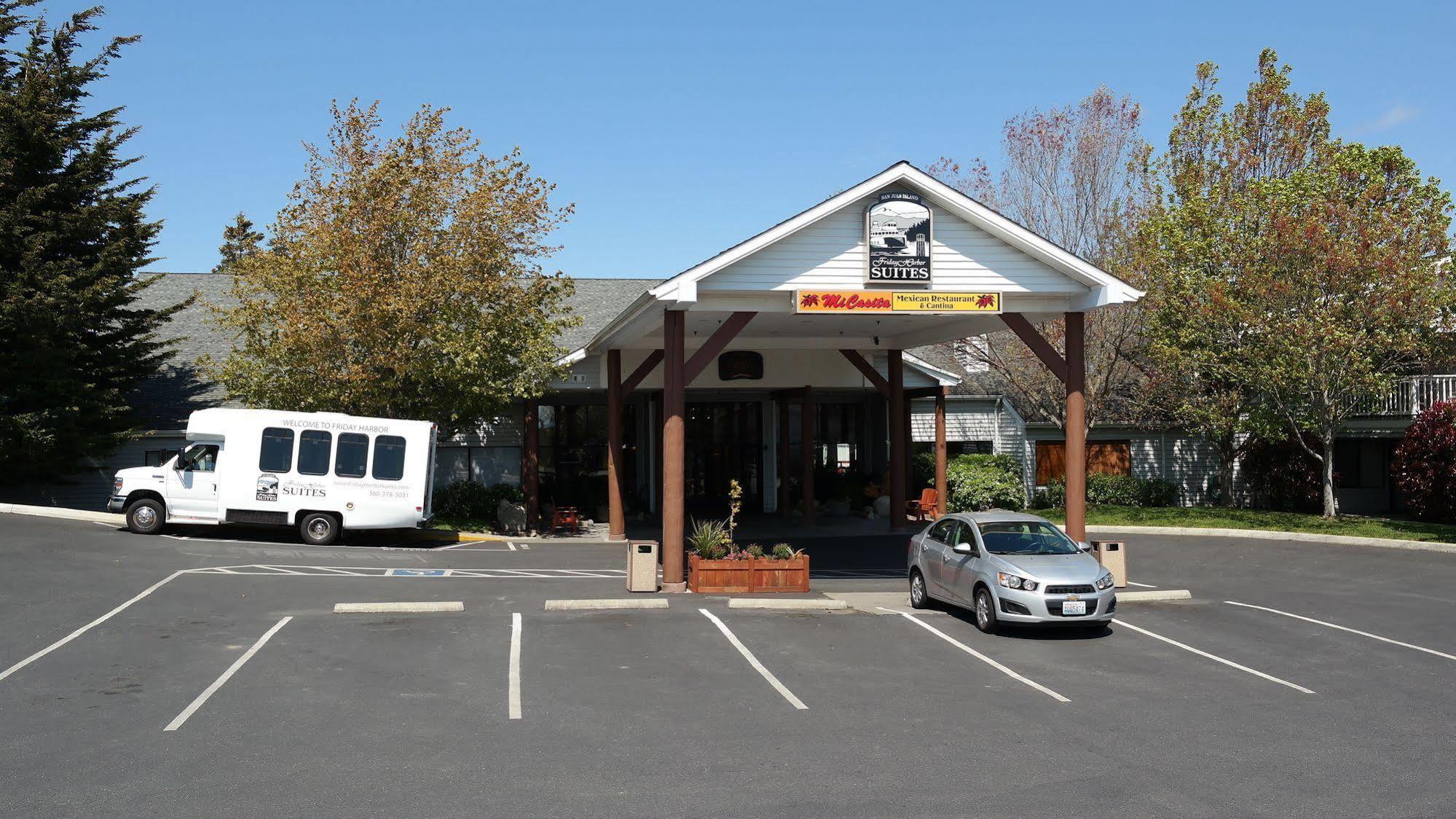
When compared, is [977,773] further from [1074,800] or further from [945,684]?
[945,684]

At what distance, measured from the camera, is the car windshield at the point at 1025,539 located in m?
15.5

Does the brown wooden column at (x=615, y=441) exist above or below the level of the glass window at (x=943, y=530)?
above

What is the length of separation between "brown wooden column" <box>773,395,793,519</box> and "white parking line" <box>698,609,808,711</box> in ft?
52.8

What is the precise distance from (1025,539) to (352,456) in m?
14.4

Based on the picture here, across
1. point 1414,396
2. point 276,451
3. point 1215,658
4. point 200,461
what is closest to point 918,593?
point 1215,658

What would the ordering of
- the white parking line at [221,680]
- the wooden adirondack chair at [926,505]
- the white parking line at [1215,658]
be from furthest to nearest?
1. the wooden adirondack chair at [926,505]
2. the white parking line at [1215,658]
3. the white parking line at [221,680]

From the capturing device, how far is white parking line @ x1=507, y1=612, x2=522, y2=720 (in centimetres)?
1043

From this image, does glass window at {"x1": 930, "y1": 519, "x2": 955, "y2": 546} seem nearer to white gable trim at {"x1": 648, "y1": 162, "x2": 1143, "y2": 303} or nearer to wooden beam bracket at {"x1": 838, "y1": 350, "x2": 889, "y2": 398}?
white gable trim at {"x1": 648, "y1": 162, "x2": 1143, "y2": 303}

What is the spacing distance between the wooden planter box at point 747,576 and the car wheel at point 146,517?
1237 centimetres

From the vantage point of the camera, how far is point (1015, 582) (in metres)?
14.5

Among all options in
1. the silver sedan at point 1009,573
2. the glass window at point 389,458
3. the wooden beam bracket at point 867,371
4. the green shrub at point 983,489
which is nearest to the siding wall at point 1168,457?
the green shrub at point 983,489

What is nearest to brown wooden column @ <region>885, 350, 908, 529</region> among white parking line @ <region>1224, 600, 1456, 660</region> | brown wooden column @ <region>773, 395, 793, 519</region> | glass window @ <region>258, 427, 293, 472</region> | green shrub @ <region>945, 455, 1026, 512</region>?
green shrub @ <region>945, 455, 1026, 512</region>

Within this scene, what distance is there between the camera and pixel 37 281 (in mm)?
25688

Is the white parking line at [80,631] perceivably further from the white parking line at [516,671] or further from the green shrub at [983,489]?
the green shrub at [983,489]
